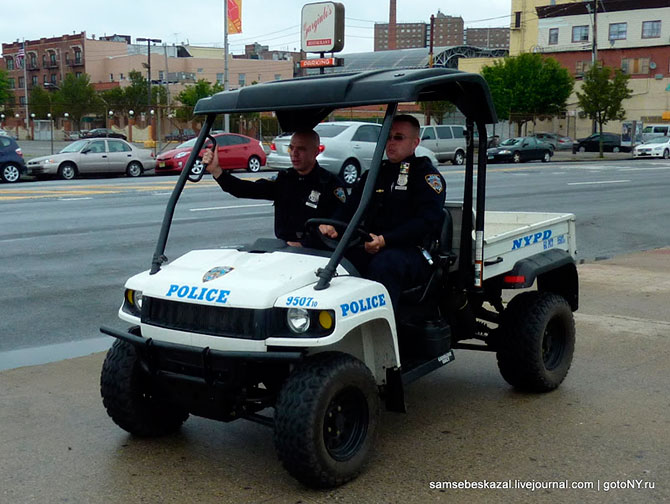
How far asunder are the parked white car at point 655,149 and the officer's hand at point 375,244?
157 feet

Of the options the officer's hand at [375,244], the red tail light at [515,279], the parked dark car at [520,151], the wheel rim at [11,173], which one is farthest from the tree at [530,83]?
the officer's hand at [375,244]

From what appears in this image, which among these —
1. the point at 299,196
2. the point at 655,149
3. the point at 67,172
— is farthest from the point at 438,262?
the point at 655,149

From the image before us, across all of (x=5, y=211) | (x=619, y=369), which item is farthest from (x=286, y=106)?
(x=5, y=211)

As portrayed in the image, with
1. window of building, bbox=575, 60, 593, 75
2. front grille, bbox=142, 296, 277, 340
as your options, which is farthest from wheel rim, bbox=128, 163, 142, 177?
window of building, bbox=575, 60, 593, 75

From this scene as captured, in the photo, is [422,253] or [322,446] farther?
[422,253]

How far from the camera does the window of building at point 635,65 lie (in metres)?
71.5

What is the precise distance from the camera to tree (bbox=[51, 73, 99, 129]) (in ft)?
281

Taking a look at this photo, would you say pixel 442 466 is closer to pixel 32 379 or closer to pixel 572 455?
pixel 572 455

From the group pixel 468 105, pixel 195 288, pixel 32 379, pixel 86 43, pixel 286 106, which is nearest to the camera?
pixel 195 288

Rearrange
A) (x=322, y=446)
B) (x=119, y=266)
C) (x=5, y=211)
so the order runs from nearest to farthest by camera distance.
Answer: (x=322, y=446) → (x=119, y=266) → (x=5, y=211)

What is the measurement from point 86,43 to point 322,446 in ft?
380

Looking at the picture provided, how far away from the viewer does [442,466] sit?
4293 mm

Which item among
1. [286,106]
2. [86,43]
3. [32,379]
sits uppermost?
[86,43]

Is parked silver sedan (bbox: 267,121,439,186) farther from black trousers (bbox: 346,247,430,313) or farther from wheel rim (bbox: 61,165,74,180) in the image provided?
black trousers (bbox: 346,247,430,313)
